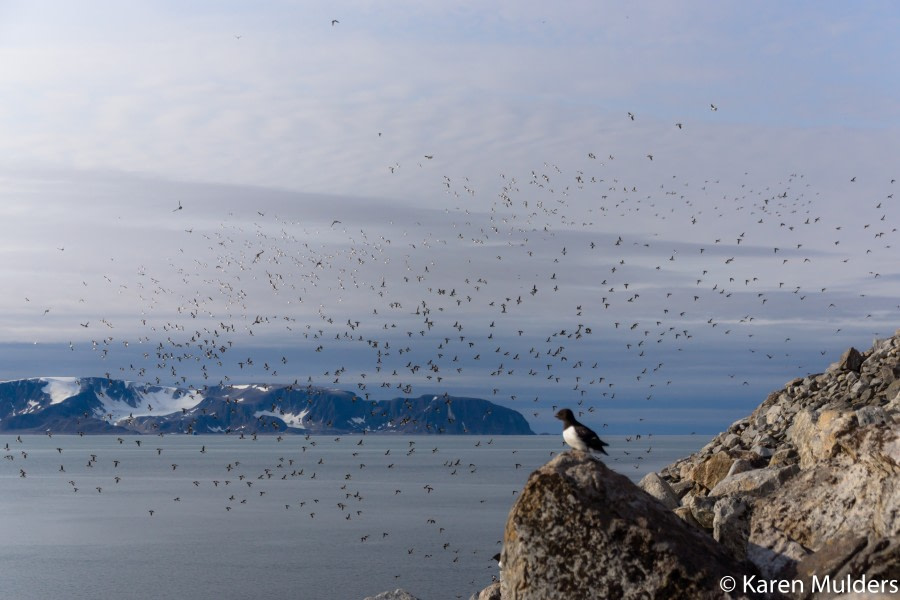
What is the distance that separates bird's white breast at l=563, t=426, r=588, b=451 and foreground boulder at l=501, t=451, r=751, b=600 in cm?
432

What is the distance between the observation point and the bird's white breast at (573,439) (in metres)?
22.0

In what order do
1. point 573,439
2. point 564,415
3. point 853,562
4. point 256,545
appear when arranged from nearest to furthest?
point 853,562 < point 573,439 < point 564,415 < point 256,545

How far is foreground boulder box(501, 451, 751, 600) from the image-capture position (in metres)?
16.7

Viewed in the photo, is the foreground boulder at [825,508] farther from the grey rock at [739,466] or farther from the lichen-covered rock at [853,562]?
the grey rock at [739,466]

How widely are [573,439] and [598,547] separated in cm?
551

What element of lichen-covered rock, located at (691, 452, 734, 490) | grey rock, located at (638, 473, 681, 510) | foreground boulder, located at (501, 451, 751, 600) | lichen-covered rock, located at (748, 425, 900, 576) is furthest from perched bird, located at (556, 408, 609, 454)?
lichen-covered rock, located at (691, 452, 734, 490)

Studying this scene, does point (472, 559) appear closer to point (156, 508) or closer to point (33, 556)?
point (33, 556)

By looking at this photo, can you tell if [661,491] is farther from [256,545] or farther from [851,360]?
[256,545]

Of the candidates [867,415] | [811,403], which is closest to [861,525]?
[867,415]

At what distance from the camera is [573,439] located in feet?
73.3

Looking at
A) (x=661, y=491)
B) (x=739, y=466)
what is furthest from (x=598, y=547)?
(x=739, y=466)

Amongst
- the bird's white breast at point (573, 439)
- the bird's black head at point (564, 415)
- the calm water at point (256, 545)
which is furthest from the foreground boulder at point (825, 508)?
the calm water at point (256, 545)

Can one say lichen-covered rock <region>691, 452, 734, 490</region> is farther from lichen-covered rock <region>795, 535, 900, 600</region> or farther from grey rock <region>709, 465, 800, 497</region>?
lichen-covered rock <region>795, 535, 900, 600</region>

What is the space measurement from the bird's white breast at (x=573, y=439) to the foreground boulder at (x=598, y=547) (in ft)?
14.2
